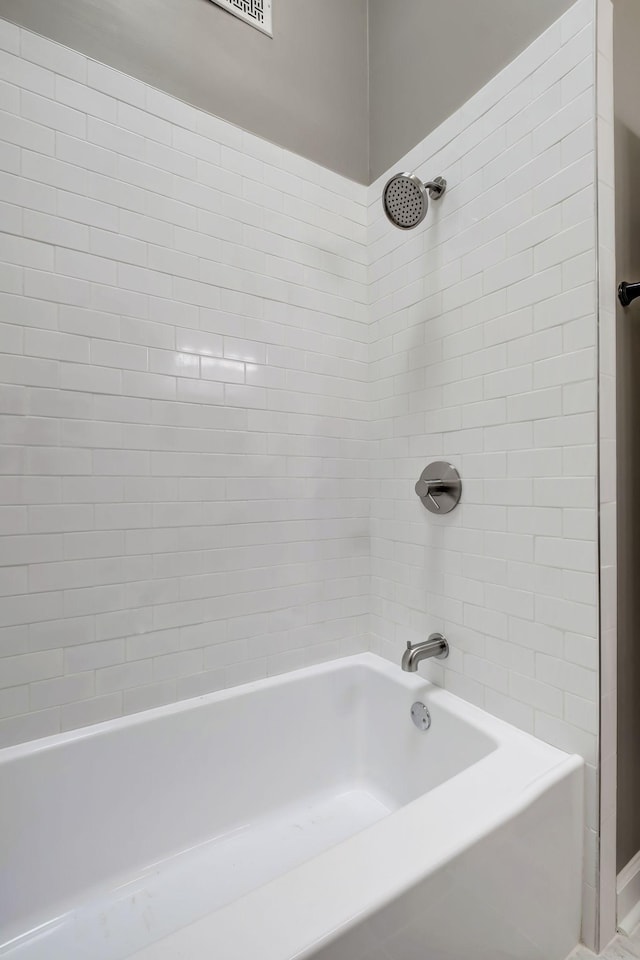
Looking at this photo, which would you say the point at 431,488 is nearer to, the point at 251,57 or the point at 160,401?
the point at 160,401

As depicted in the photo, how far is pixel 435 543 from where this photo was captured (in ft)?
4.90

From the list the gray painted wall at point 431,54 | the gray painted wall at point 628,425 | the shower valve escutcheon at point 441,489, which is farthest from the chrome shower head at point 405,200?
the shower valve escutcheon at point 441,489

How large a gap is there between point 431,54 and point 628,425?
1356 mm

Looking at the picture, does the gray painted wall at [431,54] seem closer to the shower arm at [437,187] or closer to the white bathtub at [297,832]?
the shower arm at [437,187]

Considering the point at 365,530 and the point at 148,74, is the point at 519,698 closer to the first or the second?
the point at 365,530

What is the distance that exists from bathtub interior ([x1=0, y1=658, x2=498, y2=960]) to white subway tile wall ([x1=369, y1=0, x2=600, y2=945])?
0.78 feet

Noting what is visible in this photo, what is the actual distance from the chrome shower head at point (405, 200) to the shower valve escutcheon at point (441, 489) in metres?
0.72

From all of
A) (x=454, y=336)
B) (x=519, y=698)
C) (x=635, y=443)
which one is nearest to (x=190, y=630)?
(x=519, y=698)

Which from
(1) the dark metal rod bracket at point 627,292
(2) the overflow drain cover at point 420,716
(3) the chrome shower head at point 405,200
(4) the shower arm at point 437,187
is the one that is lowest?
(2) the overflow drain cover at point 420,716

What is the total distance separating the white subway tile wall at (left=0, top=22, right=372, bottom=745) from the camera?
117 centimetres

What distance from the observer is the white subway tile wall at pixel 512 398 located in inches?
42.1

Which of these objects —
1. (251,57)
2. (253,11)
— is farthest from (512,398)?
(253,11)

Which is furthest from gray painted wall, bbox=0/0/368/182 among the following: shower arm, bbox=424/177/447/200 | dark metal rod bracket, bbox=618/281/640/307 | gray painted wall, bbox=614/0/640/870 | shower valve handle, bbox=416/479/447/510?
shower valve handle, bbox=416/479/447/510

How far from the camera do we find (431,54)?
1497 millimetres
